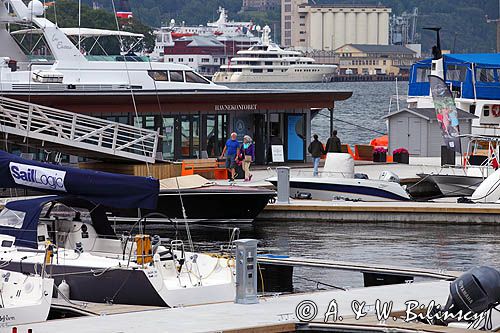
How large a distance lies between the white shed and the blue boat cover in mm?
27661

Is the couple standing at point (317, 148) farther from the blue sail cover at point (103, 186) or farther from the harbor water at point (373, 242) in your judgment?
the blue sail cover at point (103, 186)

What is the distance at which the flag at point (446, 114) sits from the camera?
38594 millimetres

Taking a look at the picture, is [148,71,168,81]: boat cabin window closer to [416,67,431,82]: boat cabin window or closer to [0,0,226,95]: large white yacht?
[0,0,226,95]: large white yacht

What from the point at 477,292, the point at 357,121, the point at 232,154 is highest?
the point at 357,121

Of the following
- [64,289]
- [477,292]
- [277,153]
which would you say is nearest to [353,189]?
[277,153]

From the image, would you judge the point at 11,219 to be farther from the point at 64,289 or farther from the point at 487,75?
the point at 487,75

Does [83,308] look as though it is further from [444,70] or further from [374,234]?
[444,70]

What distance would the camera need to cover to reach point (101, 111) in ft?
126

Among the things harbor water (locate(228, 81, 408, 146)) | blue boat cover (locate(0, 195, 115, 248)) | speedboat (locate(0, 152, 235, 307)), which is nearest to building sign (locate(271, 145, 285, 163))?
harbor water (locate(228, 81, 408, 146))

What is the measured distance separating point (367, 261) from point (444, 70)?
3099 cm

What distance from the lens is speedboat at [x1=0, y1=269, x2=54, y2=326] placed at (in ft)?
55.3

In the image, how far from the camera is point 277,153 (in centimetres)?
4197

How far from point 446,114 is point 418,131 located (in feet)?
26.2

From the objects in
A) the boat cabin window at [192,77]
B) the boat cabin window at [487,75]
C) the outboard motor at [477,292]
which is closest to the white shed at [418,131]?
the boat cabin window at [192,77]
